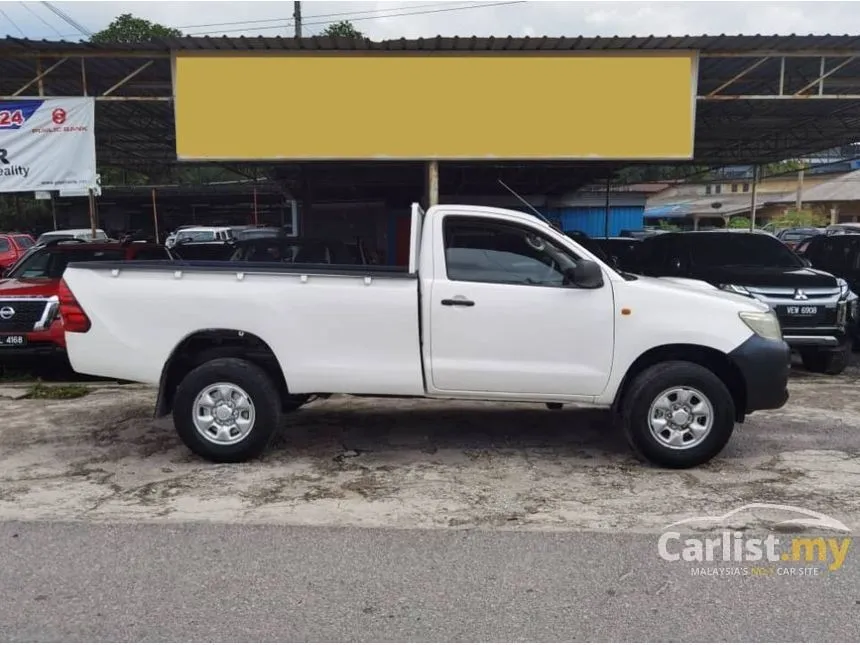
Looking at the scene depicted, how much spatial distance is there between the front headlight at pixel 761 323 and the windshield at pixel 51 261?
8344mm

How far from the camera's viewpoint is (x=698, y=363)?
5.96m

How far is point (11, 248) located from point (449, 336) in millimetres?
16321

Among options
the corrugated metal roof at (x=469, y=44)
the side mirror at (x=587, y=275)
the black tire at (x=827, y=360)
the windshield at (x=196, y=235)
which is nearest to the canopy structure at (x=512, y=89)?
the corrugated metal roof at (x=469, y=44)

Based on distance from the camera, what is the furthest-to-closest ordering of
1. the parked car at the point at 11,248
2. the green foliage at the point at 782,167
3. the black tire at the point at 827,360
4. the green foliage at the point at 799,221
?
1. the green foliage at the point at 799,221
2. the green foliage at the point at 782,167
3. the parked car at the point at 11,248
4. the black tire at the point at 827,360

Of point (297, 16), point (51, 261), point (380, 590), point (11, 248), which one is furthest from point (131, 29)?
point (380, 590)

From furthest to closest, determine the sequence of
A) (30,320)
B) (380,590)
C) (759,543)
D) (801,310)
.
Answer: (801,310) → (30,320) → (759,543) → (380,590)

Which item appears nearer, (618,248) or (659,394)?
(659,394)

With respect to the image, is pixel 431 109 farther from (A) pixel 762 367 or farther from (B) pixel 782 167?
(B) pixel 782 167

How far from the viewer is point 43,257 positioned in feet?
34.4

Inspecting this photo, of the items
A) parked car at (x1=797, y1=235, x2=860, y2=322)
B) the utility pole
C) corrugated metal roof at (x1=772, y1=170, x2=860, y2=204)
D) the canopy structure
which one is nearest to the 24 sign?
the canopy structure

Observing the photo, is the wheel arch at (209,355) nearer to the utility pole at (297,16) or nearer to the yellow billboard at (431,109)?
the yellow billboard at (431,109)

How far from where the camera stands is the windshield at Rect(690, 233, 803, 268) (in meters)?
10.6

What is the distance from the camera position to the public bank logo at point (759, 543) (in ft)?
13.9

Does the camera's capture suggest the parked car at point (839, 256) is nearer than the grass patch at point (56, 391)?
No
